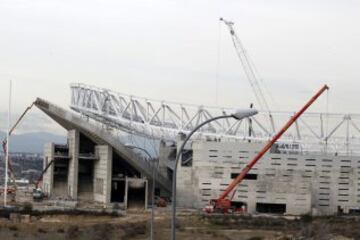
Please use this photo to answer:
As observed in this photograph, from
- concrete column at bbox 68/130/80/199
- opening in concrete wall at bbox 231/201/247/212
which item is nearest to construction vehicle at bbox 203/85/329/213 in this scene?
opening in concrete wall at bbox 231/201/247/212

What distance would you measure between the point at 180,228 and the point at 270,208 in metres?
32.3

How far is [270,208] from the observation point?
98.7 metres

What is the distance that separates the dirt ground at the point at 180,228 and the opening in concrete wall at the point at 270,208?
37.0 ft

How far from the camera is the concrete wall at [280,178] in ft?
313

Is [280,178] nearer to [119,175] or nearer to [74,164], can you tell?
[119,175]

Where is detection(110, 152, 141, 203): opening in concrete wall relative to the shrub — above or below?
above

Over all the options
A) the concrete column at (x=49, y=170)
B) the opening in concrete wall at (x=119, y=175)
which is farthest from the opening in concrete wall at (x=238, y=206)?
the concrete column at (x=49, y=170)

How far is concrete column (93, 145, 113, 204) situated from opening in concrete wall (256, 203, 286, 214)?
21.0 meters

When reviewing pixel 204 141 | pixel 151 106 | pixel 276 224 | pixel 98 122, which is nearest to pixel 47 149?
pixel 98 122

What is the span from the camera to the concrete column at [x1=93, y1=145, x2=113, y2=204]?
100 m

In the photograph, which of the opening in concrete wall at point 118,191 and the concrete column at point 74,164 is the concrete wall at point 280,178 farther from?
the concrete column at point 74,164

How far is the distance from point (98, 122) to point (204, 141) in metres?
17.7

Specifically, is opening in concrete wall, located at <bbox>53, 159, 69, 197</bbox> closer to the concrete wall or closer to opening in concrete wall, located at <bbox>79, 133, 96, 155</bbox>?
opening in concrete wall, located at <bbox>79, 133, 96, 155</bbox>

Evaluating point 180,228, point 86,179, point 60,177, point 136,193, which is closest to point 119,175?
point 136,193
